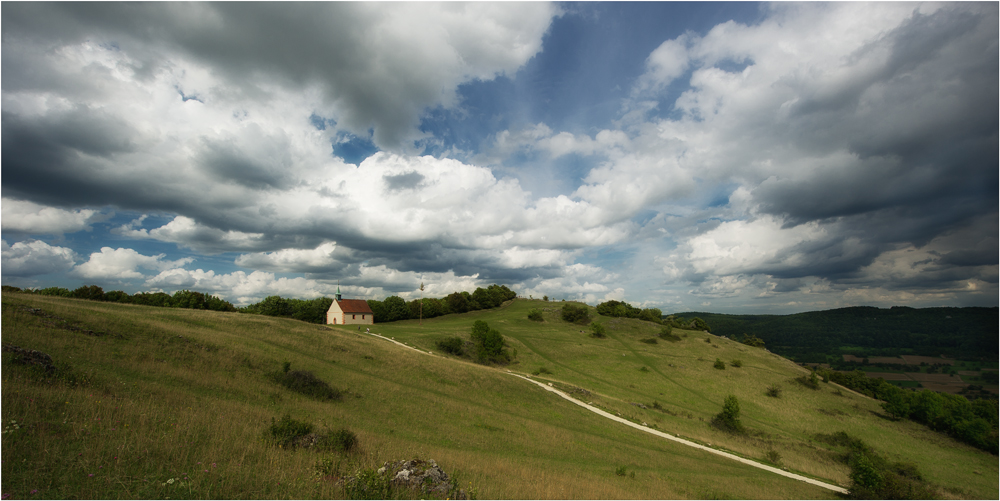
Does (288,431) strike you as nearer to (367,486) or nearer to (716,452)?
(367,486)

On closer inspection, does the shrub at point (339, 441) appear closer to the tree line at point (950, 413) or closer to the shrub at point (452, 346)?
the shrub at point (452, 346)

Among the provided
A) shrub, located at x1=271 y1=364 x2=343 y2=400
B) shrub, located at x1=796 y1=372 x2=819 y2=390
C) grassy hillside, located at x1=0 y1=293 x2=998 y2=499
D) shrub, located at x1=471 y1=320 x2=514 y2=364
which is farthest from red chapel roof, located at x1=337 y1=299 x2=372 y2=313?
shrub, located at x1=796 y1=372 x2=819 y2=390

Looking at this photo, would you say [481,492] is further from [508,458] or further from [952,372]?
[952,372]

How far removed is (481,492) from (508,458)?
22.7ft

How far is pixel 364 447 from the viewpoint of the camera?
14.5m

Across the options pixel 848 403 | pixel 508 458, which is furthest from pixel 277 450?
pixel 848 403

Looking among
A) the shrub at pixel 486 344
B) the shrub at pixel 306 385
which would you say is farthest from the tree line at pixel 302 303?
the shrub at pixel 306 385

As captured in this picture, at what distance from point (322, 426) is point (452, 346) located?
51.2 m

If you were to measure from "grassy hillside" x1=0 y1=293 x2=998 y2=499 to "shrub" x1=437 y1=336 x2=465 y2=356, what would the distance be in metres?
22.3

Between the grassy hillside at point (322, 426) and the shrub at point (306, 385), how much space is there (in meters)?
1.04

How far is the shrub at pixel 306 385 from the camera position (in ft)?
76.8

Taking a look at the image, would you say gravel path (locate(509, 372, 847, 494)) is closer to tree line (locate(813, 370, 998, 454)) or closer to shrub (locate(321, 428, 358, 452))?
shrub (locate(321, 428, 358, 452))

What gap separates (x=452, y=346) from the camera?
6650cm

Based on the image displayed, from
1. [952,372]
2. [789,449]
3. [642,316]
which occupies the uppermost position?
[642,316]
